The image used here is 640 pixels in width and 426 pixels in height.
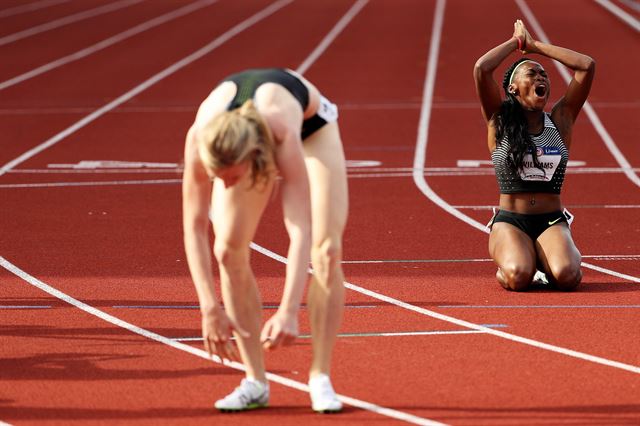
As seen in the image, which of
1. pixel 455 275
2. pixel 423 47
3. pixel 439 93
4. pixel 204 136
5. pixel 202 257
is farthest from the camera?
pixel 423 47

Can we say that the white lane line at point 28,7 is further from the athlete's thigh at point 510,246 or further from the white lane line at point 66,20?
the athlete's thigh at point 510,246

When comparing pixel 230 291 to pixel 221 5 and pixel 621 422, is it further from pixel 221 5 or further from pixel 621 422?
pixel 221 5

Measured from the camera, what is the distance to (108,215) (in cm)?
1283

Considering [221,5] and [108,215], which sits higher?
[221,5]

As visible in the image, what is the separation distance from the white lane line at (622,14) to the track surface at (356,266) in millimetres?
5160

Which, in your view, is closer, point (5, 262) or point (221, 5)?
point (5, 262)

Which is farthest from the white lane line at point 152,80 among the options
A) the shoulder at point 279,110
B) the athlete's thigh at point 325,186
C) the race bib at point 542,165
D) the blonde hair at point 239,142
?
the blonde hair at point 239,142

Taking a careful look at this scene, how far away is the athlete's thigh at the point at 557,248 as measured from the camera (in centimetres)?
910

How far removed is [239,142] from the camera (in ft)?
17.8

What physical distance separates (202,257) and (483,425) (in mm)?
1322

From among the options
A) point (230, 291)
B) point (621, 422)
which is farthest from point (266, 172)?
point (621, 422)

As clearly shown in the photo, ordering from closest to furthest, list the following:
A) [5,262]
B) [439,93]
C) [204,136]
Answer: [204,136], [5,262], [439,93]

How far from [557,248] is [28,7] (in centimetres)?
3221

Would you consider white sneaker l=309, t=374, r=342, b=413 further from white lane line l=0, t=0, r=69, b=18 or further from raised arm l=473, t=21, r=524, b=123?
white lane line l=0, t=0, r=69, b=18
